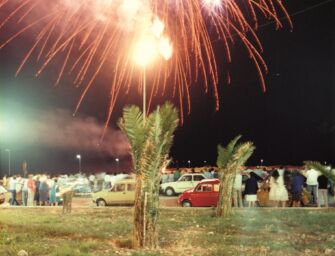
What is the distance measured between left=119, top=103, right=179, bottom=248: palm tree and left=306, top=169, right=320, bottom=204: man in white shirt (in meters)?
11.7

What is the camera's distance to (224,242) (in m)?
13.2

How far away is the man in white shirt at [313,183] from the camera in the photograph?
22.9 metres

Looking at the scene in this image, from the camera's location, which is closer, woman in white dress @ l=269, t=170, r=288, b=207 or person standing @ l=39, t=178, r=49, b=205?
woman in white dress @ l=269, t=170, r=288, b=207

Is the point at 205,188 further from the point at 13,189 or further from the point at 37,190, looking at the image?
the point at 13,189

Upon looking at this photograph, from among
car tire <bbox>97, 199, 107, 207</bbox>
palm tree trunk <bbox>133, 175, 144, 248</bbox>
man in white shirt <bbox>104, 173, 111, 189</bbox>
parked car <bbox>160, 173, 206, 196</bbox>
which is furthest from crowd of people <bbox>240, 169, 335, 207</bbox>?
man in white shirt <bbox>104, 173, 111, 189</bbox>

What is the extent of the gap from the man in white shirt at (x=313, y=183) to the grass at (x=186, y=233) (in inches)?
83.1

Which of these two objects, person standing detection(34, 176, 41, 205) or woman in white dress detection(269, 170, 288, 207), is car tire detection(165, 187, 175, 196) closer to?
person standing detection(34, 176, 41, 205)

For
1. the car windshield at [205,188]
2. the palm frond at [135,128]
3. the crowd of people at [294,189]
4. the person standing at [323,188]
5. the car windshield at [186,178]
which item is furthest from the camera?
the car windshield at [186,178]

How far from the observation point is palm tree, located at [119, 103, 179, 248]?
1235 centimetres

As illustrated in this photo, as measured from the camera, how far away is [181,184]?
1348 inches

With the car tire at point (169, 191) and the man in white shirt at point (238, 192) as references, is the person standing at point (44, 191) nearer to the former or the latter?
the car tire at point (169, 191)

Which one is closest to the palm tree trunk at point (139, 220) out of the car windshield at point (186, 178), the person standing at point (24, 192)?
the person standing at point (24, 192)

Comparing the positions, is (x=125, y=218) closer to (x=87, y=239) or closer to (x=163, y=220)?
(x=163, y=220)

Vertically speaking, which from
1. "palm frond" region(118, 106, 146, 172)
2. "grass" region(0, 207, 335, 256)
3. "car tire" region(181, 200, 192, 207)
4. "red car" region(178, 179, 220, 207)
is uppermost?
"palm frond" region(118, 106, 146, 172)
